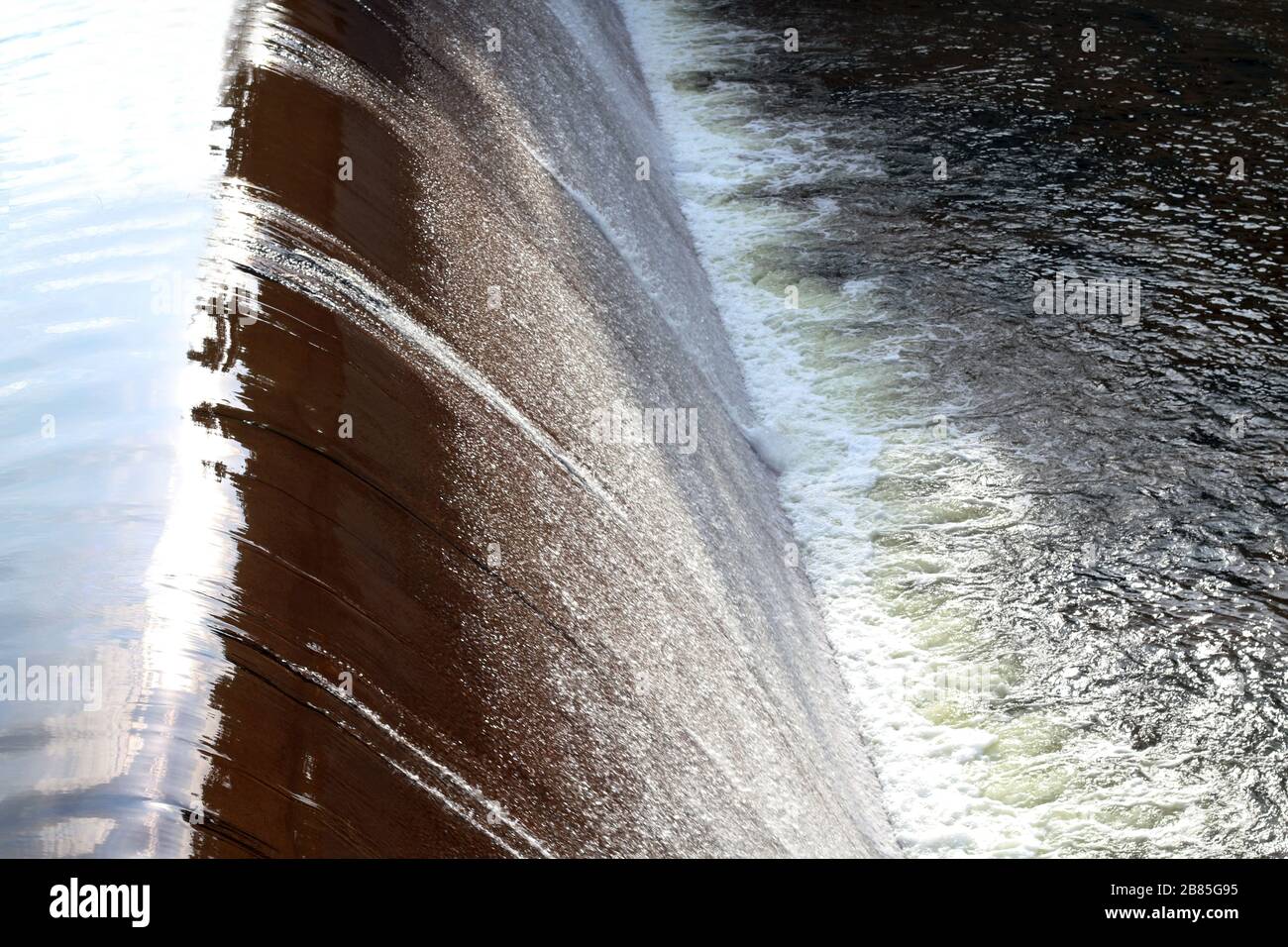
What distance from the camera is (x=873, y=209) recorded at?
6.47 metres

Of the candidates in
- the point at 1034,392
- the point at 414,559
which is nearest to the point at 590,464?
the point at 414,559

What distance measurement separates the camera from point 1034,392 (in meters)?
4.97

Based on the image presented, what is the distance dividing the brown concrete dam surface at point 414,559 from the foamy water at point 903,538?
0.18 metres

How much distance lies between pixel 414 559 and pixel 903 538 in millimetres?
2543

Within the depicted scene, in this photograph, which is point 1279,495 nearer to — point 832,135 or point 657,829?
point 657,829

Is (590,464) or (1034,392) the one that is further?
(1034,392)

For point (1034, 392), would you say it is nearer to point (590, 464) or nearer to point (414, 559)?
point (590, 464)

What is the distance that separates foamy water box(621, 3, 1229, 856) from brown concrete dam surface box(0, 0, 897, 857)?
0.18 meters

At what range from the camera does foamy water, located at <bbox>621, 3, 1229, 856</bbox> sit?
3371mm

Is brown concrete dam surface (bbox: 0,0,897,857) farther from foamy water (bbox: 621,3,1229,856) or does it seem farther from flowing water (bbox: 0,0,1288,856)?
foamy water (bbox: 621,3,1229,856)

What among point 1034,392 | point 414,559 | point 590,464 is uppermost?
point 1034,392

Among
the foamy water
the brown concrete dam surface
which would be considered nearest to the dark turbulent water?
the foamy water

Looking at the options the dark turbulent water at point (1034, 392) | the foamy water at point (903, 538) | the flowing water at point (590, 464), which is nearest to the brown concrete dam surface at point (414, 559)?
the flowing water at point (590, 464)
